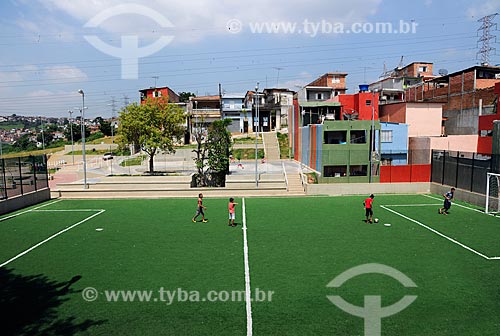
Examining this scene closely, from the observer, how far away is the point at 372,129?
3388cm

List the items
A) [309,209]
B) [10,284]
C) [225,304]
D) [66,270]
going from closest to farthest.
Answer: [225,304], [10,284], [66,270], [309,209]

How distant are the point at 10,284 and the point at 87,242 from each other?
14.3 ft

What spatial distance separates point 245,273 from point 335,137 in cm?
2737

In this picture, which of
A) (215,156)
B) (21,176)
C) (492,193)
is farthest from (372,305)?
(21,176)

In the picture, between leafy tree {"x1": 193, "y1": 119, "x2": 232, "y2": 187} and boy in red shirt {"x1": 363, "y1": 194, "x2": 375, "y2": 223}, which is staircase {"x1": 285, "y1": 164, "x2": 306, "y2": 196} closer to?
leafy tree {"x1": 193, "y1": 119, "x2": 232, "y2": 187}

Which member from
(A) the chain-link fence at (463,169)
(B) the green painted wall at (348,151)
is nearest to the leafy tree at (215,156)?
(B) the green painted wall at (348,151)

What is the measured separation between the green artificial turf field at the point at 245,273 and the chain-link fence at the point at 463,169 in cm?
341

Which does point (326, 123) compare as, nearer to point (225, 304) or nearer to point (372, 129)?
point (372, 129)

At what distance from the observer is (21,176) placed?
23047 mm

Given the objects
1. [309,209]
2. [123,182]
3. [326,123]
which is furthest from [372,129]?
[123,182]

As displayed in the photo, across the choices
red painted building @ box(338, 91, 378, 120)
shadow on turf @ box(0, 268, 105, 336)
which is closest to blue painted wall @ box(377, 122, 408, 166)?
red painted building @ box(338, 91, 378, 120)

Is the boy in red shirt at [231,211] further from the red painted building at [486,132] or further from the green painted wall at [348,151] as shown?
the red painted building at [486,132]

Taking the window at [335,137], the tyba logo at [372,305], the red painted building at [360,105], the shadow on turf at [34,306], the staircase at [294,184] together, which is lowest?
the tyba logo at [372,305]

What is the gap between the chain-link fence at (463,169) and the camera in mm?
21875
